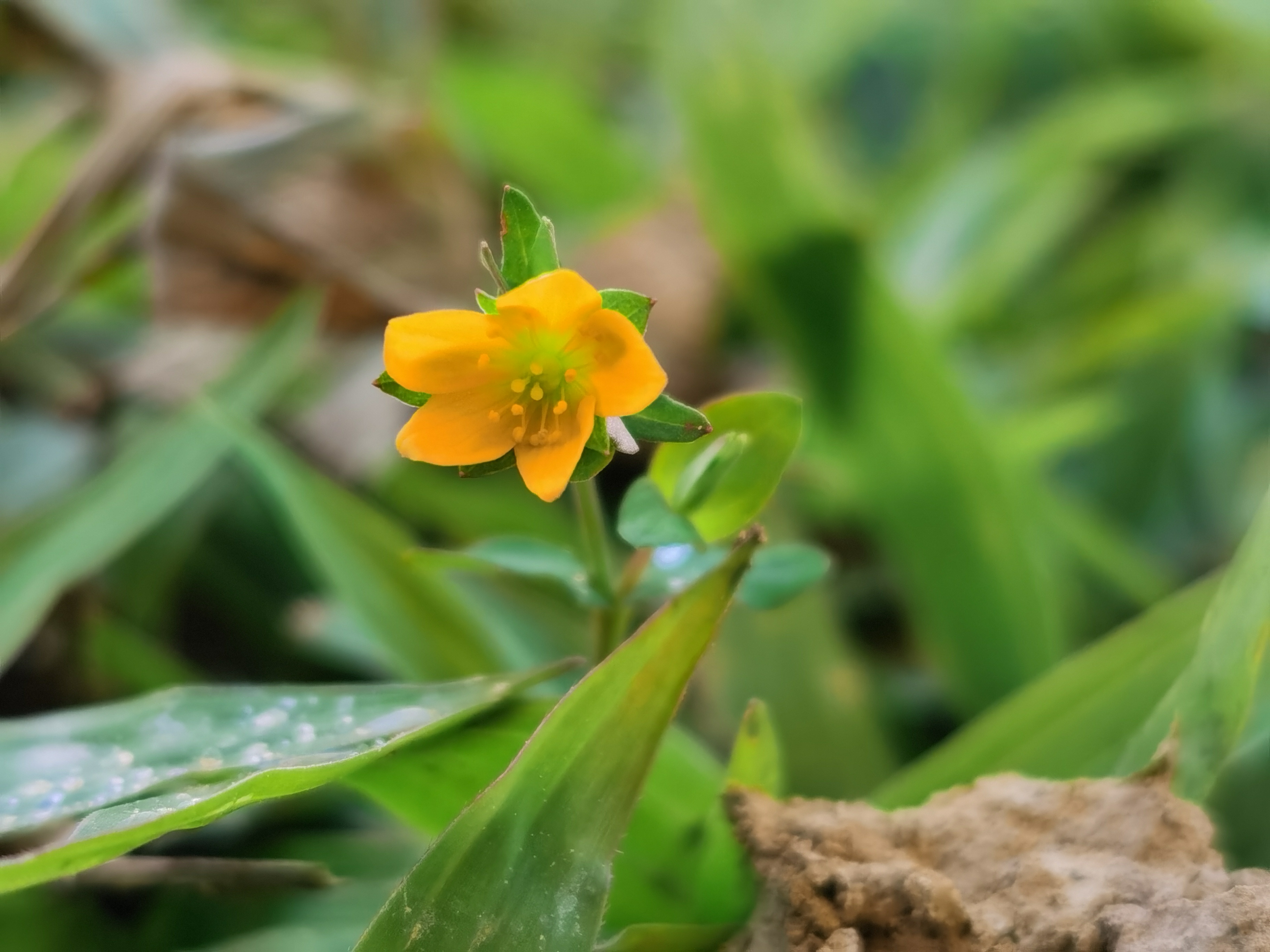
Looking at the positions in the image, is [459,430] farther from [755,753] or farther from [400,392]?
[755,753]

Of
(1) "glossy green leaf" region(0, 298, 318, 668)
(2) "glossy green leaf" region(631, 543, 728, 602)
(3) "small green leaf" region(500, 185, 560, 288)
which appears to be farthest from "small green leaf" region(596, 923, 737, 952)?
(1) "glossy green leaf" region(0, 298, 318, 668)

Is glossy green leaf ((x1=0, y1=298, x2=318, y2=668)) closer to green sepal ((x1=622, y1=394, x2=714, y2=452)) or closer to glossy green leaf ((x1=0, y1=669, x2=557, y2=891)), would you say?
glossy green leaf ((x1=0, y1=669, x2=557, y2=891))

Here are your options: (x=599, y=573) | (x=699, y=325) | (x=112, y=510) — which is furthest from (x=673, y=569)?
(x=699, y=325)

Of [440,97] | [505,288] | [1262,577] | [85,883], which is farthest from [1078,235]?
[85,883]

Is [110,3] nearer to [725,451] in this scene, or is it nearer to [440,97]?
[440,97]

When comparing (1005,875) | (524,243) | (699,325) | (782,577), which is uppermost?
(699,325)

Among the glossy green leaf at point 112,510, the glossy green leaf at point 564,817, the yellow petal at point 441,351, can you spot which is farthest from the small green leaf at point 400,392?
the glossy green leaf at point 112,510

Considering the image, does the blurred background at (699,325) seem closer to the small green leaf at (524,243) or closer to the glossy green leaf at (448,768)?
the glossy green leaf at (448,768)
